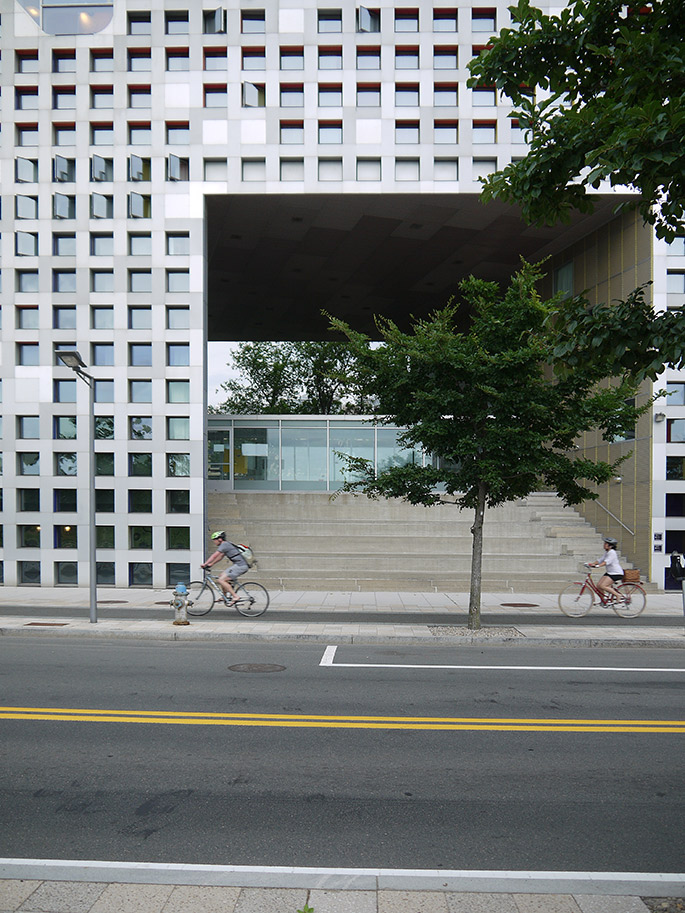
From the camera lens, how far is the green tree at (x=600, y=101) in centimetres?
480

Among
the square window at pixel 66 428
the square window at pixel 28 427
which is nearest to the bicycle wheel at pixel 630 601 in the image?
the square window at pixel 66 428

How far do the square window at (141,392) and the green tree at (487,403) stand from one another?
33.0 ft

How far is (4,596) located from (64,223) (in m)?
12.2

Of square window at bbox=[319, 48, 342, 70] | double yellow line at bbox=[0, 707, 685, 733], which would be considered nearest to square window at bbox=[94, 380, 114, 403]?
square window at bbox=[319, 48, 342, 70]

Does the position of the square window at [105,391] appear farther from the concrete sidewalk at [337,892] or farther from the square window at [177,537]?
the concrete sidewalk at [337,892]

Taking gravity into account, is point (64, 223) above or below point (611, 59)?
above

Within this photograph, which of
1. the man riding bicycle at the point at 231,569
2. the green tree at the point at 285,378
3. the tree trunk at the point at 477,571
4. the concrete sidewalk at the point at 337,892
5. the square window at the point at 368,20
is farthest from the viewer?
the green tree at the point at 285,378

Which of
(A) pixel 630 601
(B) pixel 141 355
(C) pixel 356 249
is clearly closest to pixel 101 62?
(B) pixel 141 355

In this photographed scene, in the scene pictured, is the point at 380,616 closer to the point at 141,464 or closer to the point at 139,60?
the point at 141,464

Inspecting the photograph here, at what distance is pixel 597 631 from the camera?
575 inches

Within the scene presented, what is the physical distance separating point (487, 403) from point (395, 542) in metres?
10.3

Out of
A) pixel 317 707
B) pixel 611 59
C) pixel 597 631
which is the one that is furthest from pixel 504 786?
pixel 597 631

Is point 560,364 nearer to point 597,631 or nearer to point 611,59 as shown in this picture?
point 611,59

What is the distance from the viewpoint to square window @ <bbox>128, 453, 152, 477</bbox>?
22.9 metres
